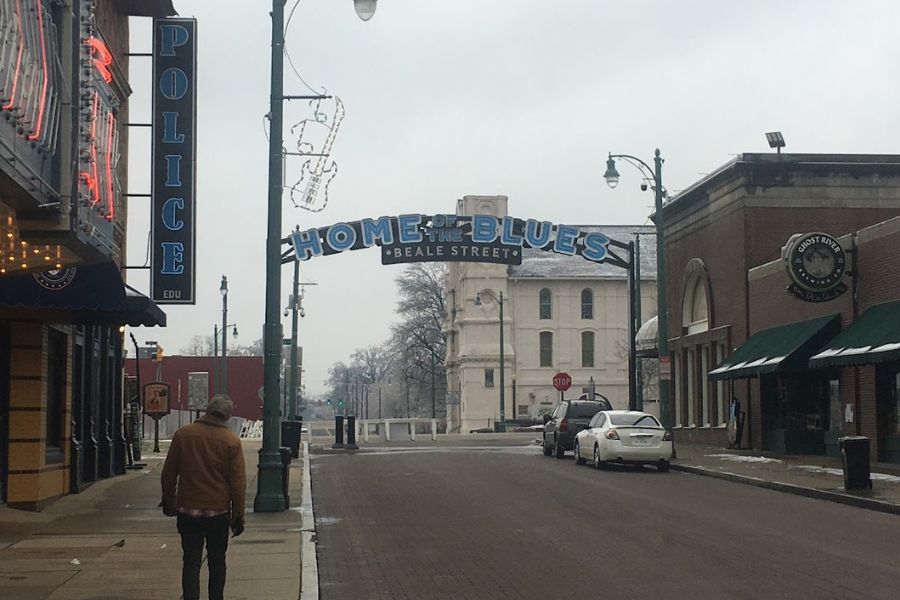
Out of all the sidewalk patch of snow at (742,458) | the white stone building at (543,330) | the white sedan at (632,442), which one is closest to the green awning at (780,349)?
the sidewalk patch of snow at (742,458)

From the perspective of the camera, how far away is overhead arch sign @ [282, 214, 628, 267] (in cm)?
4053

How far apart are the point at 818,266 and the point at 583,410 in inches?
322

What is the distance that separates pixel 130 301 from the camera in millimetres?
19031

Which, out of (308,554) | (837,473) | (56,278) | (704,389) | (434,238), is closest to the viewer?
(308,554)

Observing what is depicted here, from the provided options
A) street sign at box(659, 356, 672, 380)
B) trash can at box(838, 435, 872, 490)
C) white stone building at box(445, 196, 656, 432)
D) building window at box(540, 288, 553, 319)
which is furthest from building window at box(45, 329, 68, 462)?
building window at box(540, 288, 553, 319)

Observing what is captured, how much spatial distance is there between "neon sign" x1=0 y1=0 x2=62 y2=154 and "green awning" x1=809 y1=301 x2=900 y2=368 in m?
17.8

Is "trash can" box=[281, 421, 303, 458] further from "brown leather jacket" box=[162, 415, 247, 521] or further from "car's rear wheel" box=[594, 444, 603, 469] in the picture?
"brown leather jacket" box=[162, 415, 247, 521]

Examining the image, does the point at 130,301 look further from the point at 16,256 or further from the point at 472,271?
the point at 472,271

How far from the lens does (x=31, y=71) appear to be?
11.7 meters

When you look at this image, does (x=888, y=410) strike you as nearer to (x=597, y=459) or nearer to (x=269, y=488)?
(x=597, y=459)

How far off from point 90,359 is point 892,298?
17467 mm

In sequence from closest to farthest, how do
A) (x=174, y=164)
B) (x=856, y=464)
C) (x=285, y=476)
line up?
(x=285, y=476)
(x=856, y=464)
(x=174, y=164)

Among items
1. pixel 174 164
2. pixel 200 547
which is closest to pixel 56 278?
pixel 174 164

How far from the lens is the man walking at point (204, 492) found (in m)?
9.70
